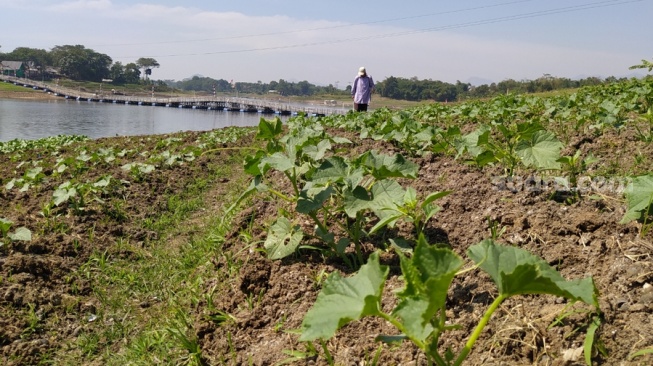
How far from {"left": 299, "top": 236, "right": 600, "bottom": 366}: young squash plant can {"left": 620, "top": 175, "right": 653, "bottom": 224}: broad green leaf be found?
0.87 m

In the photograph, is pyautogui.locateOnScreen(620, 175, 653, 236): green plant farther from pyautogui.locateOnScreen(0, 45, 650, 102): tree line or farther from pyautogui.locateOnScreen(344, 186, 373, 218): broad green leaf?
pyautogui.locateOnScreen(0, 45, 650, 102): tree line

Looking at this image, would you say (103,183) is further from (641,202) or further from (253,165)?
(641,202)

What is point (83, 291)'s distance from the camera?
11.0 ft

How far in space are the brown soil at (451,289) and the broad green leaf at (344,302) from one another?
1.25 ft

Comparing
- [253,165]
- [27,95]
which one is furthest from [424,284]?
[27,95]

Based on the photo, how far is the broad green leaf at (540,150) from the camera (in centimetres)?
268

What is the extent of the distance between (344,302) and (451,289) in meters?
0.84

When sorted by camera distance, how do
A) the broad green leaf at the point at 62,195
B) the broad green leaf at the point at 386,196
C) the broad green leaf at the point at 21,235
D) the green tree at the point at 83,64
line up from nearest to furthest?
the broad green leaf at the point at 386,196 → the broad green leaf at the point at 21,235 → the broad green leaf at the point at 62,195 → the green tree at the point at 83,64

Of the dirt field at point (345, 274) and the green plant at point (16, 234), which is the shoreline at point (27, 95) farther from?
the dirt field at point (345, 274)

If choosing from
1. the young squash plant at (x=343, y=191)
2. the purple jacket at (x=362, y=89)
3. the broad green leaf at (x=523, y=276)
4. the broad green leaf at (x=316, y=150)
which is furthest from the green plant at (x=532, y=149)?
the purple jacket at (x=362, y=89)

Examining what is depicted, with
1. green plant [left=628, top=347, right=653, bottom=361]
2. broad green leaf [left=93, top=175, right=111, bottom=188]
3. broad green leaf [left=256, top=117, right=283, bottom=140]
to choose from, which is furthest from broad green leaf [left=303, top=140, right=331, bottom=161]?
broad green leaf [left=93, top=175, right=111, bottom=188]

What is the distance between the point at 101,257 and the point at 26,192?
2188mm

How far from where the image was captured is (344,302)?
127 centimetres

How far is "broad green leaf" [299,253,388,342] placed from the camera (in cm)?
117
